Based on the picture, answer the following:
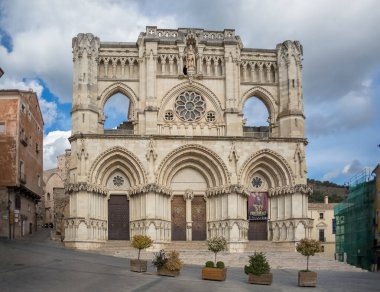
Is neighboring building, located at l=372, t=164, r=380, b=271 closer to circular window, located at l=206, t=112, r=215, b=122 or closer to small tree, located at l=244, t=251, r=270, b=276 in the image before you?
circular window, located at l=206, t=112, r=215, b=122

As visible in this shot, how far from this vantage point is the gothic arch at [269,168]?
45.9m

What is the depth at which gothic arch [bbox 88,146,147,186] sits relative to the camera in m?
44.4

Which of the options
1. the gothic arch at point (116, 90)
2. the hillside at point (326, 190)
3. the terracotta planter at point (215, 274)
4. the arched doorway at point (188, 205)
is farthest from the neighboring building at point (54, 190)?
the hillside at point (326, 190)

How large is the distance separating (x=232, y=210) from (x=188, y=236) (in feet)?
14.2

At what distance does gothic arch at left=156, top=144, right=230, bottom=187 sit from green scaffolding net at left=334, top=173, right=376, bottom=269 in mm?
14477

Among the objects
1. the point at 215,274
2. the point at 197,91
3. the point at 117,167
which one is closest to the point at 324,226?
the point at 197,91

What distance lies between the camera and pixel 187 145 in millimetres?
45562

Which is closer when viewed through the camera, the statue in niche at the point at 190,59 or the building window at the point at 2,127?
the building window at the point at 2,127

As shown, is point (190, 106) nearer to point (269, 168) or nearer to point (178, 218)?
point (269, 168)

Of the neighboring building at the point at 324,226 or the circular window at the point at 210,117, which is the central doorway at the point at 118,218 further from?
the neighboring building at the point at 324,226

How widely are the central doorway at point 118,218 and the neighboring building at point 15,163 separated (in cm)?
780

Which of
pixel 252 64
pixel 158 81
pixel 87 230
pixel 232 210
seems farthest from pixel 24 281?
pixel 252 64

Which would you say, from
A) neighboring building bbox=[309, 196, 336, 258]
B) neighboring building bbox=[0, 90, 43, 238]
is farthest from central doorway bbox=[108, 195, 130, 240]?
neighboring building bbox=[309, 196, 336, 258]

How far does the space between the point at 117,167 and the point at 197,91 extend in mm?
9059
